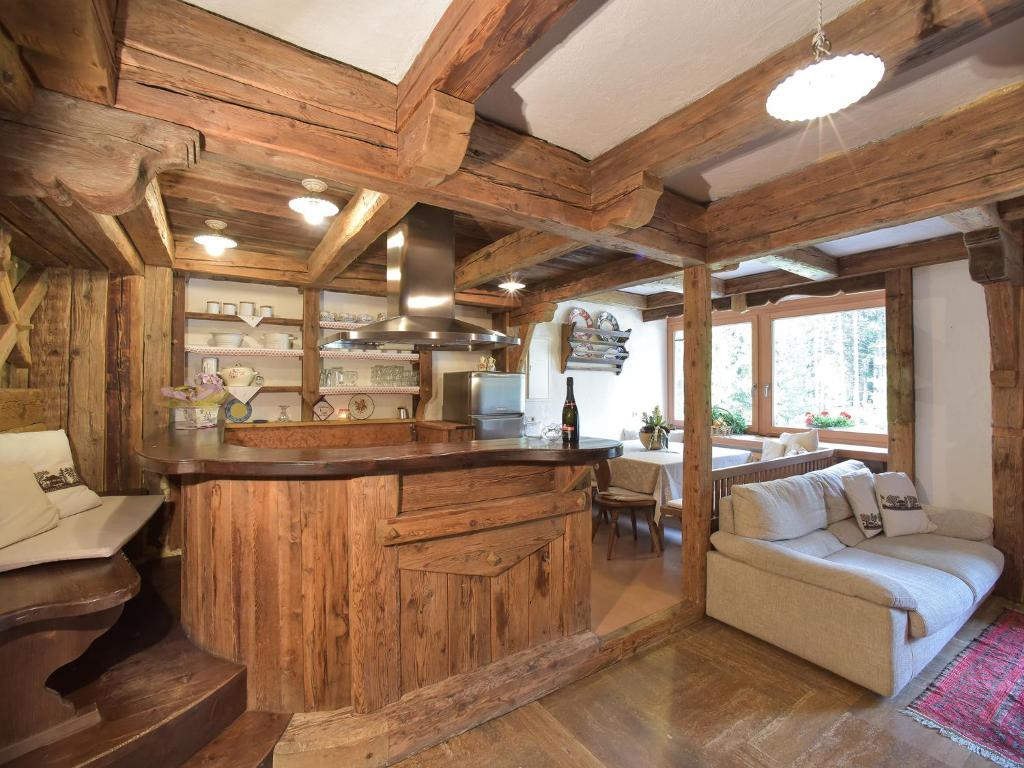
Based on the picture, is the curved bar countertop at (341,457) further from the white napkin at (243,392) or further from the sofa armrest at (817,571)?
the white napkin at (243,392)

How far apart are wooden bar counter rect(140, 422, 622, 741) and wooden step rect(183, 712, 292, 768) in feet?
0.18

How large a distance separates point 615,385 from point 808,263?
2715 mm

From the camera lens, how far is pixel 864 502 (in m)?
3.44

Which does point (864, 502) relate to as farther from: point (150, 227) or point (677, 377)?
point (150, 227)

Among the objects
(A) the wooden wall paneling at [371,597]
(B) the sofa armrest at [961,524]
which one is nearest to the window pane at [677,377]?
(B) the sofa armrest at [961,524]

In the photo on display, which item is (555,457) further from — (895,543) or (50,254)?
(50,254)

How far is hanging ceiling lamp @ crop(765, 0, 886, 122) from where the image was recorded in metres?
1.19

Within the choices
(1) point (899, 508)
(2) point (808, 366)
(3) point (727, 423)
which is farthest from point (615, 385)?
(1) point (899, 508)

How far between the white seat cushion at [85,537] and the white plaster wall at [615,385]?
144 inches

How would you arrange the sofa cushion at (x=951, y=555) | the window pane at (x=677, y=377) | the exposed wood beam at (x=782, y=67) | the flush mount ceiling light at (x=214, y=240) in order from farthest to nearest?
the window pane at (x=677, y=377), the flush mount ceiling light at (x=214, y=240), the sofa cushion at (x=951, y=555), the exposed wood beam at (x=782, y=67)

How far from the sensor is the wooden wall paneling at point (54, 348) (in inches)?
115

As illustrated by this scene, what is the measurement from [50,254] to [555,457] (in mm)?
3033

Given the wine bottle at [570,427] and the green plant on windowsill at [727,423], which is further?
the green plant on windowsill at [727,423]

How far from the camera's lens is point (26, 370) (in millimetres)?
2867
